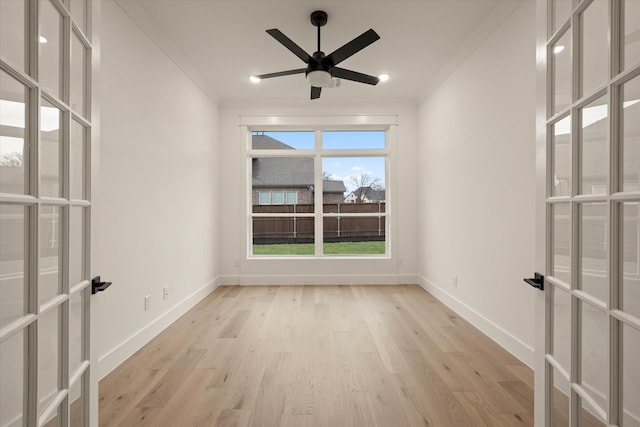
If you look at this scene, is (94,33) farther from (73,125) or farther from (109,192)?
(109,192)

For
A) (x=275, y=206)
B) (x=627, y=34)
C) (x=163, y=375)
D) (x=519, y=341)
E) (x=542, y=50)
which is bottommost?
(x=163, y=375)

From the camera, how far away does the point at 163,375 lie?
2.12m

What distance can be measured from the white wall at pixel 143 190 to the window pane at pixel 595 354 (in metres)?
1.76

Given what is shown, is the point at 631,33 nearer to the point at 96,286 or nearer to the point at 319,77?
the point at 96,286

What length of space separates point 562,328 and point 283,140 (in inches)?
171

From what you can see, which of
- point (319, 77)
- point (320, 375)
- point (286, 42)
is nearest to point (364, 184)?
point (319, 77)

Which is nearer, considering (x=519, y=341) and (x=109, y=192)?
(x=109, y=192)

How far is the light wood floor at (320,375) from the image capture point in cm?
169

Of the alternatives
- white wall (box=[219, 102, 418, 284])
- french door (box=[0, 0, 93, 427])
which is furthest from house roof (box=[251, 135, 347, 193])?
french door (box=[0, 0, 93, 427])

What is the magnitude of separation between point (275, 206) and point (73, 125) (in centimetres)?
392

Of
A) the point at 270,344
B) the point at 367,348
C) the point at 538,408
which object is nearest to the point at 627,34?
the point at 538,408

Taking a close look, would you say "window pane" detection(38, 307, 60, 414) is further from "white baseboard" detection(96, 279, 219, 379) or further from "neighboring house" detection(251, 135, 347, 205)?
"neighboring house" detection(251, 135, 347, 205)

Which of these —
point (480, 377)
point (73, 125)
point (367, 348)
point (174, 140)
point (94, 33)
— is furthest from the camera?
point (174, 140)

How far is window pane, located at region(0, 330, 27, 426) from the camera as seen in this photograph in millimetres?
800
